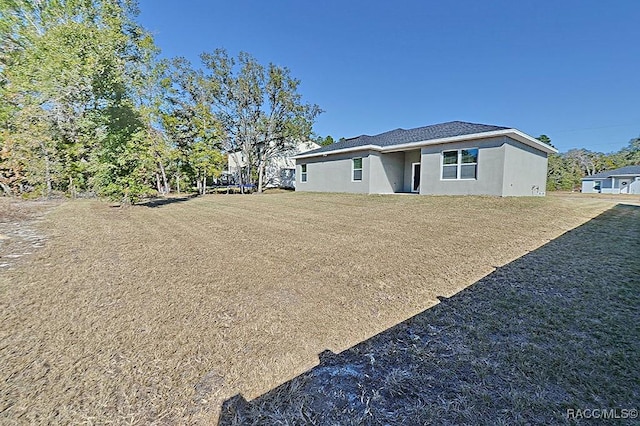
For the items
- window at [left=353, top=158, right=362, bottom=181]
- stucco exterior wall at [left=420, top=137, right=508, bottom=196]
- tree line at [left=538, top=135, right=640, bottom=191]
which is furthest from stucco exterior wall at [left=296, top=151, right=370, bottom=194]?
tree line at [left=538, top=135, right=640, bottom=191]

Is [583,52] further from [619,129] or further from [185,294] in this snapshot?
[619,129]

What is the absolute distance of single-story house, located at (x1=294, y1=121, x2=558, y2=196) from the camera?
38.8 feet

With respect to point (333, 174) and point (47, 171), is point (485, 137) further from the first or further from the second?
point (47, 171)

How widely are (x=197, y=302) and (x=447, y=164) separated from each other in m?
13.0

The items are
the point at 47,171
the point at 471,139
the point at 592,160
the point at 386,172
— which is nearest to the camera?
the point at 471,139

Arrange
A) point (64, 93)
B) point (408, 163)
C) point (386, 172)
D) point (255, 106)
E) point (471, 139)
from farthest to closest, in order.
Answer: point (255, 106) → point (408, 163) → point (386, 172) → point (471, 139) → point (64, 93)

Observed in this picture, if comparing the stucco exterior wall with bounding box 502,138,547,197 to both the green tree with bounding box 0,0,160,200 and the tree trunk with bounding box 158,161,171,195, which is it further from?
the tree trunk with bounding box 158,161,171,195

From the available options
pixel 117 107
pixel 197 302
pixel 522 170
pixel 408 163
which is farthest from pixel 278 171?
pixel 197 302

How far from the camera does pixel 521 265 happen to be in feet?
14.5

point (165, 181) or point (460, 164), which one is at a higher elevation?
point (460, 164)

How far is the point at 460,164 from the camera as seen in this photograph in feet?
42.3

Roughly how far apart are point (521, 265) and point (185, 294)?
4.89 m

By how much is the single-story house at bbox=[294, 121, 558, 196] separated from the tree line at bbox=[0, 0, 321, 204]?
6847 millimetres

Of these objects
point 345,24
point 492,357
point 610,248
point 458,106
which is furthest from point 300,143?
point 492,357
